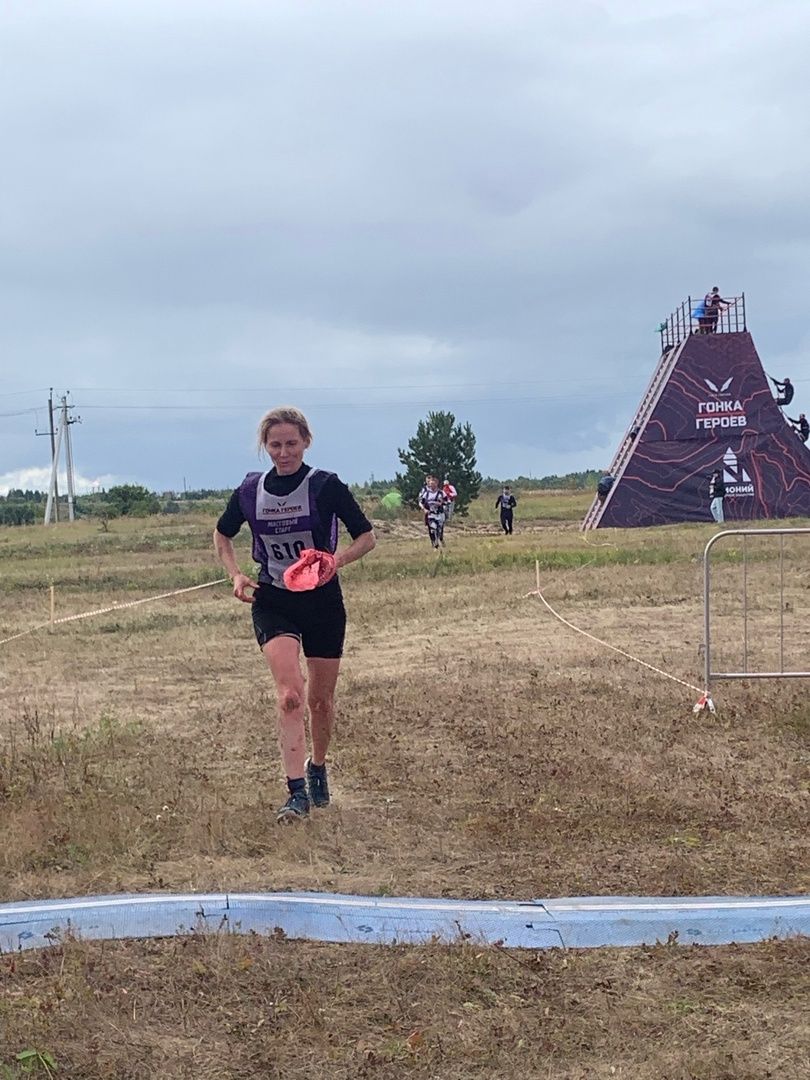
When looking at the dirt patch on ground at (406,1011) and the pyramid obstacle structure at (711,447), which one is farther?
the pyramid obstacle structure at (711,447)

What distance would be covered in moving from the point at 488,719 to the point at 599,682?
1423mm

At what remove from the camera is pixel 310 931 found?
150 inches

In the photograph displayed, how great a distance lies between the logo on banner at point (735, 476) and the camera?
35594 mm

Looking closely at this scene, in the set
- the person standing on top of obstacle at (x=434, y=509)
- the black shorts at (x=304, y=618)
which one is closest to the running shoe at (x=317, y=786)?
the black shorts at (x=304, y=618)

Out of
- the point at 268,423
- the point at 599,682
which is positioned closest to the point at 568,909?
the point at 268,423

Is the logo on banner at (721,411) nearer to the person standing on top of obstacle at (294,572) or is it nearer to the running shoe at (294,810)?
the person standing on top of obstacle at (294,572)

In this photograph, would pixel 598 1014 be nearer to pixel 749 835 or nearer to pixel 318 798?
pixel 749 835

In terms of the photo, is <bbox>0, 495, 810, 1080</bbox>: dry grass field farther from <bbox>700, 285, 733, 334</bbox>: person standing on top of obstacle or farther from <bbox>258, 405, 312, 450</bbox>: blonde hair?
<bbox>700, 285, 733, 334</bbox>: person standing on top of obstacle

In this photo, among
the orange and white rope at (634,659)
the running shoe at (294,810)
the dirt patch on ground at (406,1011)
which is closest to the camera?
the dirt patch on ground at (406,1011)

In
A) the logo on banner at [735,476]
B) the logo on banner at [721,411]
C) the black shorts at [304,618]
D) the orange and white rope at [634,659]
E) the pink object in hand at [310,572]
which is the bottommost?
the orange and white rope at [634,659]

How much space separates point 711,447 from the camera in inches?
1409

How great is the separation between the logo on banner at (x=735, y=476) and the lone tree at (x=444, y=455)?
2159cm

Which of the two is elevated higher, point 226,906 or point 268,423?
point 268,423

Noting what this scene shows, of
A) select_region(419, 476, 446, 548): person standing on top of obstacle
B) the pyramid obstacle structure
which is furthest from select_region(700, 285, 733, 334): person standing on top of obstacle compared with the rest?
select_region(419, 476, 446, 548): person standing on top of obstacle
